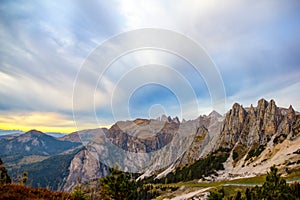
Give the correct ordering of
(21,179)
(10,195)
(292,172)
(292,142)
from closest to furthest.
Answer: (10,195)
(21,179)
(292,172)
(292,142)

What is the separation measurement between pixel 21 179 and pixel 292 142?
641 feet

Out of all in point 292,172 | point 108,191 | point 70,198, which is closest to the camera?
Answer: point 70,198

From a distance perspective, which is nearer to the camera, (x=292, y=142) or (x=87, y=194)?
(x=87, y=194)

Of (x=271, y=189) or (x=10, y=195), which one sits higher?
(x=10, y=195)

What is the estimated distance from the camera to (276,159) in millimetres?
164375

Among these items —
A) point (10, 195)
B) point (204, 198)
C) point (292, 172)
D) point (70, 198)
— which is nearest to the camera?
point (10, 195)

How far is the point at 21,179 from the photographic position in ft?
63.9

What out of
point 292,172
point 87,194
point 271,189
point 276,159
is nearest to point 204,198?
point 292,172

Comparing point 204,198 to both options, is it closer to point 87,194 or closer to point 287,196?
point 287,196

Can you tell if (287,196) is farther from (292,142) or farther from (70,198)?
(292,142)

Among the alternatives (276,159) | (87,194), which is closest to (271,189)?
(87,194)

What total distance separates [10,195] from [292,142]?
647 ft

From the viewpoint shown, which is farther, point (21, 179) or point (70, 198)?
point (21, 179)

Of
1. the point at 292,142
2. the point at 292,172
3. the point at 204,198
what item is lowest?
the point at 204,198
